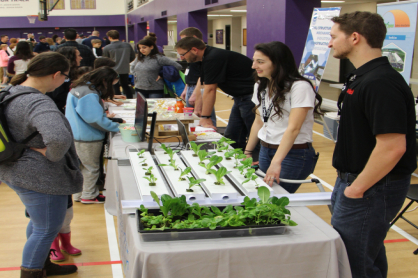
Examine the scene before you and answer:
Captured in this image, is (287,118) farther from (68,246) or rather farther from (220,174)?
(68,246)

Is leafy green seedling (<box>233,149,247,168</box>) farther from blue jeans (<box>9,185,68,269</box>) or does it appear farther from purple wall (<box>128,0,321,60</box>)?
purple wall (<box>128,0,321,60</box>)

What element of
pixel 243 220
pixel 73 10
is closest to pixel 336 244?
pixel 243 220

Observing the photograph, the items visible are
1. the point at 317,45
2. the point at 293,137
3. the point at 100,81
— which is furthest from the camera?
the point at 317,45

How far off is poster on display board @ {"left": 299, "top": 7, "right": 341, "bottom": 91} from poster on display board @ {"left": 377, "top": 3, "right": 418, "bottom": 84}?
2.37 ft

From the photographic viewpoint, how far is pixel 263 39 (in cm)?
708

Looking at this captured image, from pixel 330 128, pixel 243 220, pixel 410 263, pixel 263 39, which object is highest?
pixel 263 39

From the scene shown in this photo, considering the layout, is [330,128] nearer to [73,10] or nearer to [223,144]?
[223,144]

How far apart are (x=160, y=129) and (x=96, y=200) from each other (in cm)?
99

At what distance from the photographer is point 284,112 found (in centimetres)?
224

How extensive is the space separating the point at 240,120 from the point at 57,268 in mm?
1985

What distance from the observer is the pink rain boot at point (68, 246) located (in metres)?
2.69

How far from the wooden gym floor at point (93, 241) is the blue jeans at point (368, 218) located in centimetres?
111

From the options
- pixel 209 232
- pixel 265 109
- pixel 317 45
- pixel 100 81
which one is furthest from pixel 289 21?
pixel 209 232

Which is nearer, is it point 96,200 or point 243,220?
point 243,220
